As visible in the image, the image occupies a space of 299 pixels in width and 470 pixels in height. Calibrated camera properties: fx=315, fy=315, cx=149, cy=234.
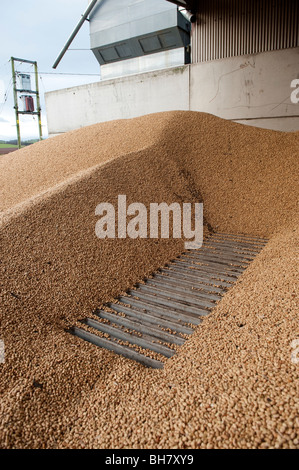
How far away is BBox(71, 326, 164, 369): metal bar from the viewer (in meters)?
1.65

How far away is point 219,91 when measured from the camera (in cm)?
601

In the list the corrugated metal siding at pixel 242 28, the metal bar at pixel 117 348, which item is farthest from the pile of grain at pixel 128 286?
the corrugated metal siding at pixel 242 28

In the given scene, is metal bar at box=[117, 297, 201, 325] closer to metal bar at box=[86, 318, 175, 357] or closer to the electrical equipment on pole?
metal bar at box=[86, 318, 175, 357]

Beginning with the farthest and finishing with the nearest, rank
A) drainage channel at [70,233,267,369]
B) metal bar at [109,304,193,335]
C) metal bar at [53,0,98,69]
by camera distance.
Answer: metal bar at [53,0,98,69], metal bar at [109,304,193,335], drainage channel at [70,233,267,369]

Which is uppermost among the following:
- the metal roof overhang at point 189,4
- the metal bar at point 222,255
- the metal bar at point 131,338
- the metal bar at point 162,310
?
the metal roof overhang at point 189,4

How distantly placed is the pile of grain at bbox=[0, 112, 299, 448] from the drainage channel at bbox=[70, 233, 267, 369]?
0.10 metres

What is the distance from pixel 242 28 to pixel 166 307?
5.93 m

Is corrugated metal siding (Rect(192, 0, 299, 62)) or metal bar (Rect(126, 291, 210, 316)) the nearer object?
metal bar (Rect(126, 291, 210, 316))

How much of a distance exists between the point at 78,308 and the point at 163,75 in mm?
6096

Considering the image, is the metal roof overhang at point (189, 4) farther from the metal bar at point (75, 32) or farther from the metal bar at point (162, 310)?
the metal bar at point (162, 310)

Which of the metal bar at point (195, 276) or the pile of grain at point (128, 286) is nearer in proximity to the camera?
the pile of grain at point (128, 286)

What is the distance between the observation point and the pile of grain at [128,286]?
4.02ft

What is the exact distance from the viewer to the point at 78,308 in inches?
83.4

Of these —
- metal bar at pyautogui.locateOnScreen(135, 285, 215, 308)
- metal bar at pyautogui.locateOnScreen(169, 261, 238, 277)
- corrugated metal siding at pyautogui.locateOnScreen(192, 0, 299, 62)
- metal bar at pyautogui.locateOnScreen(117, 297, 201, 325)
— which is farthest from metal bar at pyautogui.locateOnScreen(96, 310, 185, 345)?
corrugated metal siding at pyautogui.locateOnScreen(192, 0, 299, 62)
